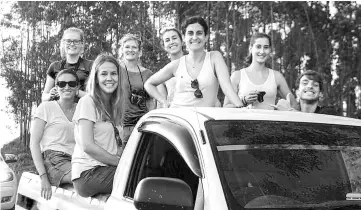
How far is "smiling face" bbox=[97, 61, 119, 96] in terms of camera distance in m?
4.06

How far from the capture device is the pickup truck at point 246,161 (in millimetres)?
2395

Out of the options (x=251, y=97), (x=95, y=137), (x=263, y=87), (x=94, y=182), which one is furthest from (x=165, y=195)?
(x=263, y=87)

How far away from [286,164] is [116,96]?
73.2 inches

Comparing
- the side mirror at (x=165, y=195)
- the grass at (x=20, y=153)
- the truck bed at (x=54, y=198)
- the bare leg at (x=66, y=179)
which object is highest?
the side mirror at (x=165, y=195)

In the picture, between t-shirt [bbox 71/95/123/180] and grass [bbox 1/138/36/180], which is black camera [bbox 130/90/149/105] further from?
grass [bbox 1/138/36/180]

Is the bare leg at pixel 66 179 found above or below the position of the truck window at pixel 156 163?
below

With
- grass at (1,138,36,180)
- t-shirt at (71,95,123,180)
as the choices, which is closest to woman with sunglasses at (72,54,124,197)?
t-shirt at (71,95,123,180)

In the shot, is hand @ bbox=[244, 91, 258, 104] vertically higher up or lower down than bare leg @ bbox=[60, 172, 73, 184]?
higher up

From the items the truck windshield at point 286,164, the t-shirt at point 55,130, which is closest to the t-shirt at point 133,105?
the t-shirt at point 55,130

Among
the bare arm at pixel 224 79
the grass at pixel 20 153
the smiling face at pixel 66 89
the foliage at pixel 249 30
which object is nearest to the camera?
the bare arm at pixel 224 79

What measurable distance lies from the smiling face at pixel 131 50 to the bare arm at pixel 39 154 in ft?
4.25

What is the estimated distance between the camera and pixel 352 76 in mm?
24891

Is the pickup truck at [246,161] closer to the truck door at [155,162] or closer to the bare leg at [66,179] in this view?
the truck door at [155,162]

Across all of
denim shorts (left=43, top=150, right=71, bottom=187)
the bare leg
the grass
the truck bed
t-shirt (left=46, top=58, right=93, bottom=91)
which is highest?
t-shirt (left=46, top=58, right=93, bottom=91)
